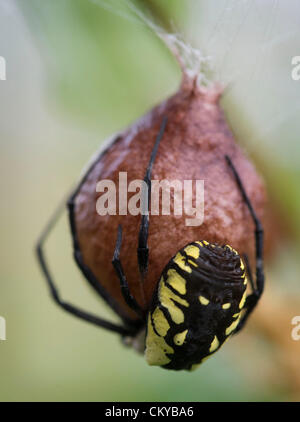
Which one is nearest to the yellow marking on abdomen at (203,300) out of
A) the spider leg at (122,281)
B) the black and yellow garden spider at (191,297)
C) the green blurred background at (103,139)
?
the black and yellow garden spider at (191,297)

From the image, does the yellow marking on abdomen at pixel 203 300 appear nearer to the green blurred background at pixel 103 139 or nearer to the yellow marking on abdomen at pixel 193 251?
the yellow marking on abdomen at pixel 193 251

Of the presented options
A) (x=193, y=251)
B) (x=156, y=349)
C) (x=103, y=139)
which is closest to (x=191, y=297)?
(x=193, y=251)

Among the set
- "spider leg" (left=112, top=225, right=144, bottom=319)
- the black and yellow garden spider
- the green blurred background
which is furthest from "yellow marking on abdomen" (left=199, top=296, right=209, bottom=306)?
the green blurred background

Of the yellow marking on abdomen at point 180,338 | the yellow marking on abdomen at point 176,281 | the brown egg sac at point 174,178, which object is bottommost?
the yellow marking on abdomen at point 180,338

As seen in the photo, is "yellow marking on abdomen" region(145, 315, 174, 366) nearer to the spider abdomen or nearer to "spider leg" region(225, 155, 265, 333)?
the spider abdomen

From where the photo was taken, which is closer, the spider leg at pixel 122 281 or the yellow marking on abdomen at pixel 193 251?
the yellow marking on abdomen at pixel 193 251
